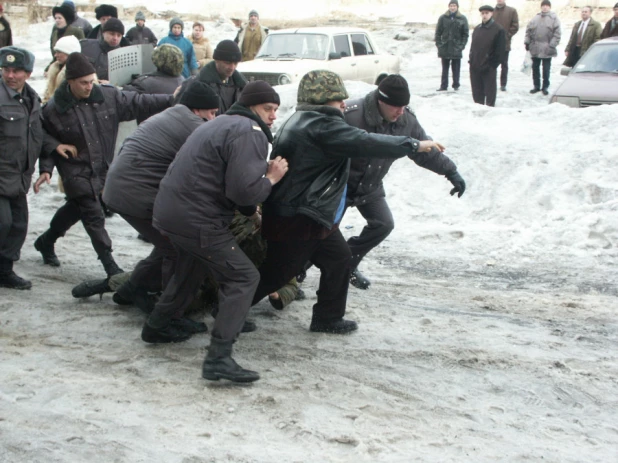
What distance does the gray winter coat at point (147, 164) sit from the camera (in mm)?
5203

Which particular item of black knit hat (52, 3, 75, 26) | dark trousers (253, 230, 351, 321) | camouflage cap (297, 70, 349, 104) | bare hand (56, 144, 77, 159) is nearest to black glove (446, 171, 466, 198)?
dark trousers (253, 230, 351, 321)

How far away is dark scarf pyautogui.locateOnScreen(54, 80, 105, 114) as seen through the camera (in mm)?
6281

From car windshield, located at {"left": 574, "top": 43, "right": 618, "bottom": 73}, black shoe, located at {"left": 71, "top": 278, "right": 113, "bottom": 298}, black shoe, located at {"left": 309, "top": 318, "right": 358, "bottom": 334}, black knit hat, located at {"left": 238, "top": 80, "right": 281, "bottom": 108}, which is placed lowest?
black shoe, located at {"left": 309, "top": 318, "right": 358, "bottom": 334}

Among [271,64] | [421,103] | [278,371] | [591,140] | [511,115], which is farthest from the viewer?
[271,64]

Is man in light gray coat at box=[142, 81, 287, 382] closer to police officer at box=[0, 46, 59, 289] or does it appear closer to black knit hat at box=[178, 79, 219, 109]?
black knit hat at box=[178, 79, 219, 109]

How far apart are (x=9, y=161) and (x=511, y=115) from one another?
6.81 meters

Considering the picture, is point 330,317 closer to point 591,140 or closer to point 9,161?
point 9,161

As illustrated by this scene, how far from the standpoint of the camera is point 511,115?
10.6m

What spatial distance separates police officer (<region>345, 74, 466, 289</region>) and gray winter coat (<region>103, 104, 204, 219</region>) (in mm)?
1354

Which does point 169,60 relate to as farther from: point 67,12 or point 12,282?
point 67,12

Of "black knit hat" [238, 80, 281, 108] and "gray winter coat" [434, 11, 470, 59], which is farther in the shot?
"gray winter coat" [434, 11, 470, 59]

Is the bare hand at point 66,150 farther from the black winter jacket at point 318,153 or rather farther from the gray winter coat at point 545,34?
the gray winter coat at point 545,34

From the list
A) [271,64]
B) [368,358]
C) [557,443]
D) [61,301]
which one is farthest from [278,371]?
[271,64]

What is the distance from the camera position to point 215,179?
451cm
